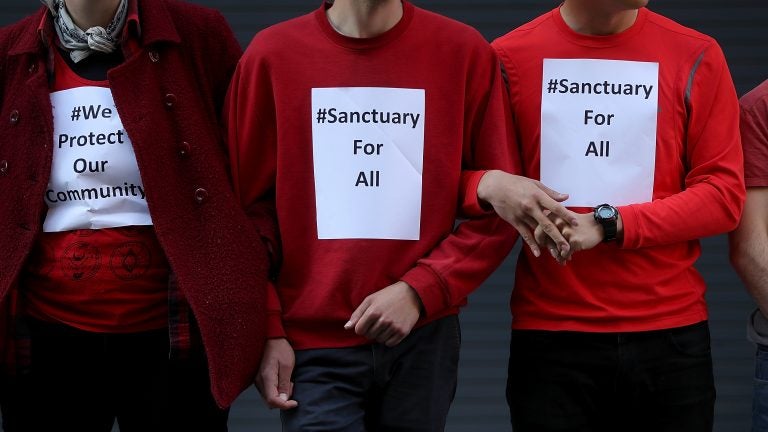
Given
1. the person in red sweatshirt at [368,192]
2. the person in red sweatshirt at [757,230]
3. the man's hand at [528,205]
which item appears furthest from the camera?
the person in red sweatshirt at [757,230]

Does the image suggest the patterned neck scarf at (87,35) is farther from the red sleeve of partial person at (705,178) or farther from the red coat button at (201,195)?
the red sleeve of partial person at (705,178)

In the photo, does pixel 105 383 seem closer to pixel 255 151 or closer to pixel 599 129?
pixel 255 151

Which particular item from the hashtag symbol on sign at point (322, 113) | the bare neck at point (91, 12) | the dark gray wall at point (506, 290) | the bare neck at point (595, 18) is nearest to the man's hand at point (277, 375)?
the hashtag symbol on sign at point (322, 113)

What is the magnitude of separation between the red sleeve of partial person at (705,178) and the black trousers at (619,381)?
0.26 m

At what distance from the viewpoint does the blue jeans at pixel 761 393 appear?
10.4ft

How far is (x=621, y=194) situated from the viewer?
3010mm

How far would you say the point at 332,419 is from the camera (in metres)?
2.83

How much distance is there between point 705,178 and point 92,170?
1.47 meters

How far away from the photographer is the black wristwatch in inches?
114

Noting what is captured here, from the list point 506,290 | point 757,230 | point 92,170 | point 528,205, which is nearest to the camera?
point 528,205

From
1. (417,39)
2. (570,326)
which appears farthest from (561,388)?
(417,39)

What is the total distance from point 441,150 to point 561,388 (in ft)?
2.15

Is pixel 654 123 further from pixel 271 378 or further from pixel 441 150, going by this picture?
pixel 271 378

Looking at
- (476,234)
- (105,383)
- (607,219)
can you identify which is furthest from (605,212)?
(105,383)
